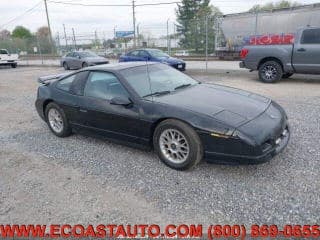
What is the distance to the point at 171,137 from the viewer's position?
3445mm

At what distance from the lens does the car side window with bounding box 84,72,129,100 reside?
391 centimetres

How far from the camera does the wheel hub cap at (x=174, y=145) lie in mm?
3365

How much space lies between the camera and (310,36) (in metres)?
8.60

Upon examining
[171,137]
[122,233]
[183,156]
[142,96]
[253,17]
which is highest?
[253,17]

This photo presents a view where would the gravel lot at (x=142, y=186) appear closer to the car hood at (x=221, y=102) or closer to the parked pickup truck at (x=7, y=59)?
the car hood at (x=221, y=102)

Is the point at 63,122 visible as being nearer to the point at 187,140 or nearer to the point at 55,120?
the point at 55,120

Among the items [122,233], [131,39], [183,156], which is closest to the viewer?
[122,233]

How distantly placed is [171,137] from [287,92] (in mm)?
5811

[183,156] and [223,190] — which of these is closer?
[223,190]

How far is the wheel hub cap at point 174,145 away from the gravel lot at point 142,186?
0.66 feet

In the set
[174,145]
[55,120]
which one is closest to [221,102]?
[174,145]

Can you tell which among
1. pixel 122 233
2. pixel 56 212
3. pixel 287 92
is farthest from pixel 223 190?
pixel 287 92

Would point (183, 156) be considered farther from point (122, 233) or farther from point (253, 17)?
point (253, 17)

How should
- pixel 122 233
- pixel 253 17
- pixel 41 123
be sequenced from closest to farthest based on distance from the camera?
pixel 122 233 → pixel 41 123 → pixel 253 17
